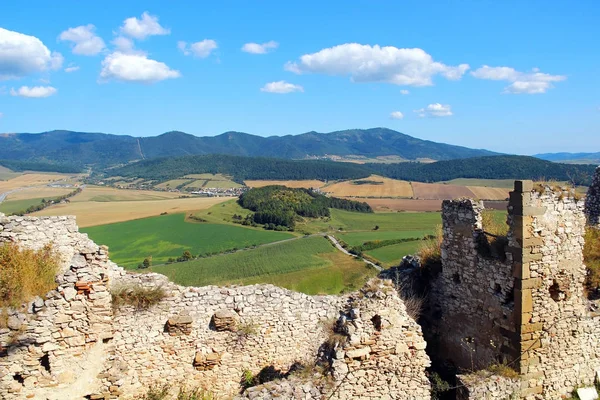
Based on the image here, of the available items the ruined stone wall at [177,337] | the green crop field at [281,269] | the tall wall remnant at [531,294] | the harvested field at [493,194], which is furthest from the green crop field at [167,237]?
the tall wall remnant at [531,294]

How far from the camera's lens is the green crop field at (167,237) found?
52.8 m

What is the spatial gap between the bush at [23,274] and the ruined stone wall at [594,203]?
13.7 metres

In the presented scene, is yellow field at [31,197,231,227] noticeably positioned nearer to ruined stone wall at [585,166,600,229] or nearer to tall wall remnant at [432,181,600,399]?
tall wall remnant at [432,181,600,399]

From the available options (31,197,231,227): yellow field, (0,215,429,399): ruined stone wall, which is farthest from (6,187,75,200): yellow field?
(0,215,429,399): ruined stone wall

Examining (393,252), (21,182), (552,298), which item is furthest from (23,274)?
(21,182)

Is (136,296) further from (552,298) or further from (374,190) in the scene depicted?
(374,190)

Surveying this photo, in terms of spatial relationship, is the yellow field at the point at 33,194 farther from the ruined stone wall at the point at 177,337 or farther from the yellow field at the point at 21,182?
the ruined stone wall at the point at 177,337

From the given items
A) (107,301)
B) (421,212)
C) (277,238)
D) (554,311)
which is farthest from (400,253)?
(107,301)

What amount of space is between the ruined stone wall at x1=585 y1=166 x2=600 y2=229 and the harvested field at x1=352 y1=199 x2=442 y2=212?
213 ft

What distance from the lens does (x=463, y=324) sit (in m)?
10.4

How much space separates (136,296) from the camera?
874cm

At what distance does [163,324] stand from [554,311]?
8.39 metres

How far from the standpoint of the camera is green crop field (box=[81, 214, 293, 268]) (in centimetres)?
5275

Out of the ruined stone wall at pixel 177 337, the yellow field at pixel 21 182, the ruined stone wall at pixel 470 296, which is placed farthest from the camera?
the yellow field at pixel 21 182
